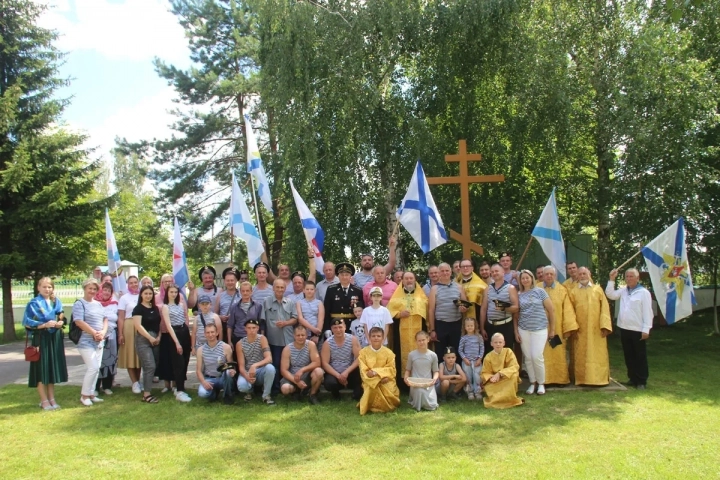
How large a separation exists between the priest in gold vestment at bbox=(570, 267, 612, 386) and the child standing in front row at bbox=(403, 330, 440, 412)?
2297mm

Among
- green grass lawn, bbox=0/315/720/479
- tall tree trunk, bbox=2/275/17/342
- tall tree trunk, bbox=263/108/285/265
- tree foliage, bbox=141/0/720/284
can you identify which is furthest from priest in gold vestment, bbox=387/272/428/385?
tall tree trunk, bbox=2/275/17/342

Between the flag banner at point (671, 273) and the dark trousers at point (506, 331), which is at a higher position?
the flag banner at point (671, 273)

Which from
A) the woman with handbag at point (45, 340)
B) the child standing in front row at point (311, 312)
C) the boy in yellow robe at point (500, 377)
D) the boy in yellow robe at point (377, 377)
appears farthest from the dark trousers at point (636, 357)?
the woman with handbag at point (45, 340)

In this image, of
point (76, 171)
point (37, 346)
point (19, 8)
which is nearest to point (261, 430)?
point (37, 346)

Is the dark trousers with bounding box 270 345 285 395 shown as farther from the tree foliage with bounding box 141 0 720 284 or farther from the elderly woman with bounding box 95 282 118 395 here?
the tree foliage with bounding box 141 0 720 284

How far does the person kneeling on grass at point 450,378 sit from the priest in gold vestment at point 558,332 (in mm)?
1448

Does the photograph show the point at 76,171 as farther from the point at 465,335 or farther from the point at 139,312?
the point at 465,335

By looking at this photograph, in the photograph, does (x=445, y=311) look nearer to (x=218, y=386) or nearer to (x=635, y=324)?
(x=635, y=324)

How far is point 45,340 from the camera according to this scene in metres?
7.28

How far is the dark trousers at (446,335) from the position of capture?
7602 mm

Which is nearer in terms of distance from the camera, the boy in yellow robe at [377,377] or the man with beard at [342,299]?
the boy in yellow robe at [377,377]

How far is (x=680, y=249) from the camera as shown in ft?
26.5

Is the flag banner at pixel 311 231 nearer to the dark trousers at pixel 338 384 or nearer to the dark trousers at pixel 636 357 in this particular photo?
the dark trousers at pixel 338 384

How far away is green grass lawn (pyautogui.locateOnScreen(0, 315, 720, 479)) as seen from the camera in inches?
193
